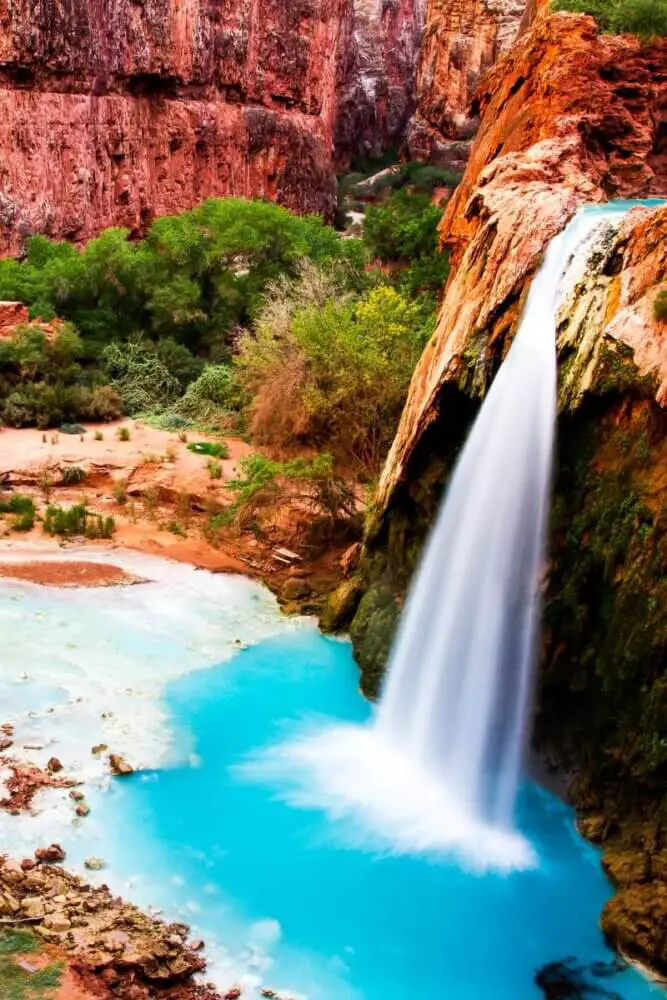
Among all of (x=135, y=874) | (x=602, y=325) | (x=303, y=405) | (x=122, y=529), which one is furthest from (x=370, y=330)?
(x=135, y=874)

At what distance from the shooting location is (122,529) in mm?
17469

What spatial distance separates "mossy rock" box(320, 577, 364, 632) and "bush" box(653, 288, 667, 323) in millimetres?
6792

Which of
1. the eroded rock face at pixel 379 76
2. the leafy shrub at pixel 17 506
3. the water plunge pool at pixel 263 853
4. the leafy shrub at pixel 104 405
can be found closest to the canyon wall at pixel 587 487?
the water plunge pool at pixel 263 853

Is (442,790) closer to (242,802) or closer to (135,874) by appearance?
(242,802)

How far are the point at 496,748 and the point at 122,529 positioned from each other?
9507 mm

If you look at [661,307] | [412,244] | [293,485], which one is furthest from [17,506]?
[412,244]

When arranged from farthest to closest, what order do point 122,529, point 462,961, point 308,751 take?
point 122,529 < point 308,751 < point 462,961

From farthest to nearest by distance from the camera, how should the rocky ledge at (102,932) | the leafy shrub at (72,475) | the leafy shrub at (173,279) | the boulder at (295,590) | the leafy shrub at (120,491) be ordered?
the leafy shrub at (173,279) < the leafy shrub at (72,475) < the leafy shrub at (120,491) < the boulder at (295,590) < the rocky ledge at (102,932)

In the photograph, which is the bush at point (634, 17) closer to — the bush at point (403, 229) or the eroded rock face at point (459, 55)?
the bush at point (403, 229)

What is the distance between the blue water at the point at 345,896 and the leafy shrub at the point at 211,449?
37.4 feet

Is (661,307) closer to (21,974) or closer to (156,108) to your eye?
(21,974)

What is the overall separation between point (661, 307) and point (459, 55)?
50056mm

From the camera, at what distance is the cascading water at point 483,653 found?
9.78 meters

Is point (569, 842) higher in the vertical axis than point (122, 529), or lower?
higher
